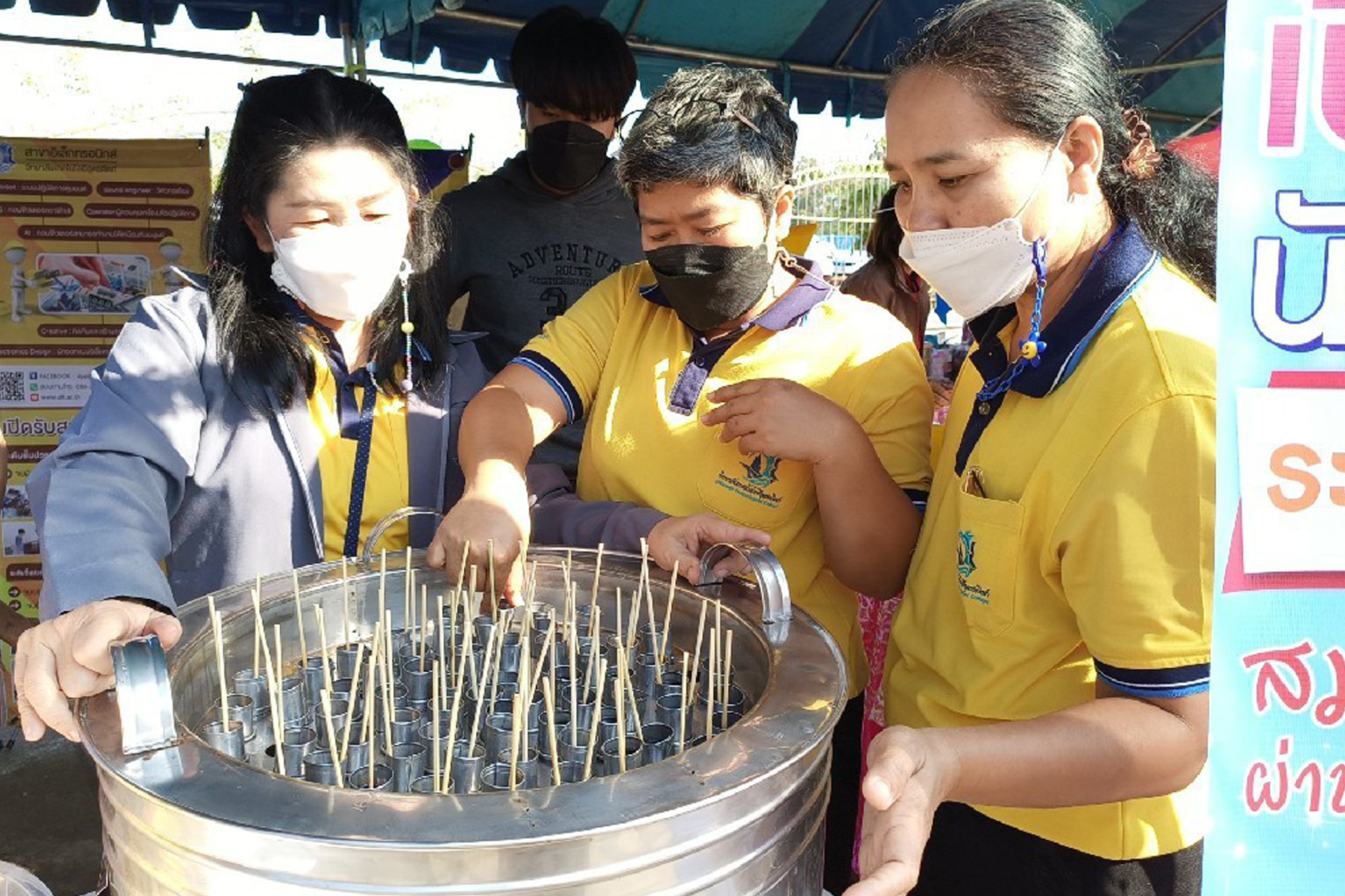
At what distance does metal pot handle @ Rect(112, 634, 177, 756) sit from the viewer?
925mm

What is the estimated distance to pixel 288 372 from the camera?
1.69 metres

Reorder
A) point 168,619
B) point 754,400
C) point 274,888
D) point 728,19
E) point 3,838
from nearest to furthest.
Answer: point 274,888, point 168,619, point 754,400, point 3,838, point 728,19

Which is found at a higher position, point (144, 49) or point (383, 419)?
point (144, 49)

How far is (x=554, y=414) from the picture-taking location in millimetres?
1829

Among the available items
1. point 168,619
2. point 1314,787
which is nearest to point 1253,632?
point 1314,787

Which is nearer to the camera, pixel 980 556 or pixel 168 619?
pixel 168 619

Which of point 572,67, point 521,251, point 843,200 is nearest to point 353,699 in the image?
point 521,251

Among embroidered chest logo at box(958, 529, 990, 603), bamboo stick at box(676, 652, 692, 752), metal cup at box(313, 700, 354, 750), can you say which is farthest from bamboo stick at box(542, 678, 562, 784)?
embroidered chest logo at box(958, 529, 990, 603)

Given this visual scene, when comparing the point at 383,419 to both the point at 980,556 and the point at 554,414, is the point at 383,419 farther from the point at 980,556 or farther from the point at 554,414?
the point at 980,556

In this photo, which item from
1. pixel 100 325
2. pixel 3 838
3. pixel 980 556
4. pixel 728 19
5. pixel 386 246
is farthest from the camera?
pixel 728 19

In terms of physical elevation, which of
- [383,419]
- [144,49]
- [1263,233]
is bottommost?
[383,419]

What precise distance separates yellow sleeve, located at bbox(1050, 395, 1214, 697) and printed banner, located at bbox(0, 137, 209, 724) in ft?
12.3

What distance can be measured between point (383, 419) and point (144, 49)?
10.4ft

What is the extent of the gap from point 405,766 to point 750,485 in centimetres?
78
